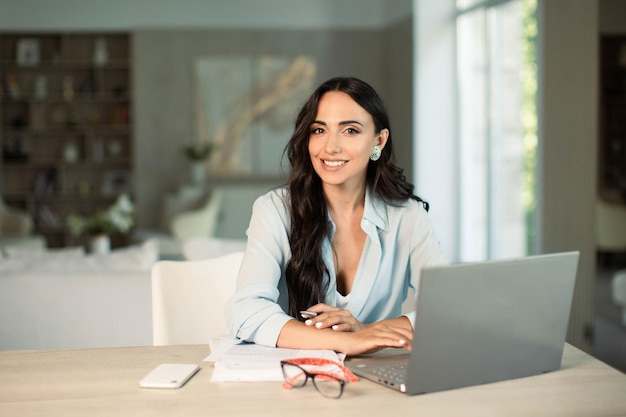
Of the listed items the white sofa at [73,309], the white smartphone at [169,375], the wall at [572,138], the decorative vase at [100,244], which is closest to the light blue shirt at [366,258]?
the white smartphone at [169,375]

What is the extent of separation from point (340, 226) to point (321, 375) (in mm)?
768

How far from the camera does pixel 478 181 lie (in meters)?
7.91

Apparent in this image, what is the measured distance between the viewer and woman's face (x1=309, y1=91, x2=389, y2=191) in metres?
2.24

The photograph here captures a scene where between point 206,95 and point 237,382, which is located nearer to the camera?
point 237,382

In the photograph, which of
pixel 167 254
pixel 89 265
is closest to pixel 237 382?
pixel 89 265

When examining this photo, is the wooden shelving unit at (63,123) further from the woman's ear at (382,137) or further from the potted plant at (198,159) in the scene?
the woman's ear at (382,137)

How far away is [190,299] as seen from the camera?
2.38 metres

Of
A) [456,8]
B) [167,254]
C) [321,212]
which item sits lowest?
[167,254]

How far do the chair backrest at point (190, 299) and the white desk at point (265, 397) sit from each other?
544 millimetres

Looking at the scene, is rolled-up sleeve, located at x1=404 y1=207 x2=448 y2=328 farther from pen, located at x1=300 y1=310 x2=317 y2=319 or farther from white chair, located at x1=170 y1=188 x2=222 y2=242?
white chair, located at x1=170 y1=188 x2=222 y2=242

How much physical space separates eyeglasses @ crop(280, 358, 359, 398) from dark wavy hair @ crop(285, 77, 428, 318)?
501mm

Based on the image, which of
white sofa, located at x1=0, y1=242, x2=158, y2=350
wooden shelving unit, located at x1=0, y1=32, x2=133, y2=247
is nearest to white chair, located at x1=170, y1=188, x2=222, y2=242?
wooden shelving unit, located at x1=0, y1=32, x2=133, y2=247

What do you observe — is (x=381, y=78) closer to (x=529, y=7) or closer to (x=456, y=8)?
(x=456, y=8)

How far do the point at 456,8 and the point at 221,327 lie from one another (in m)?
6.53
